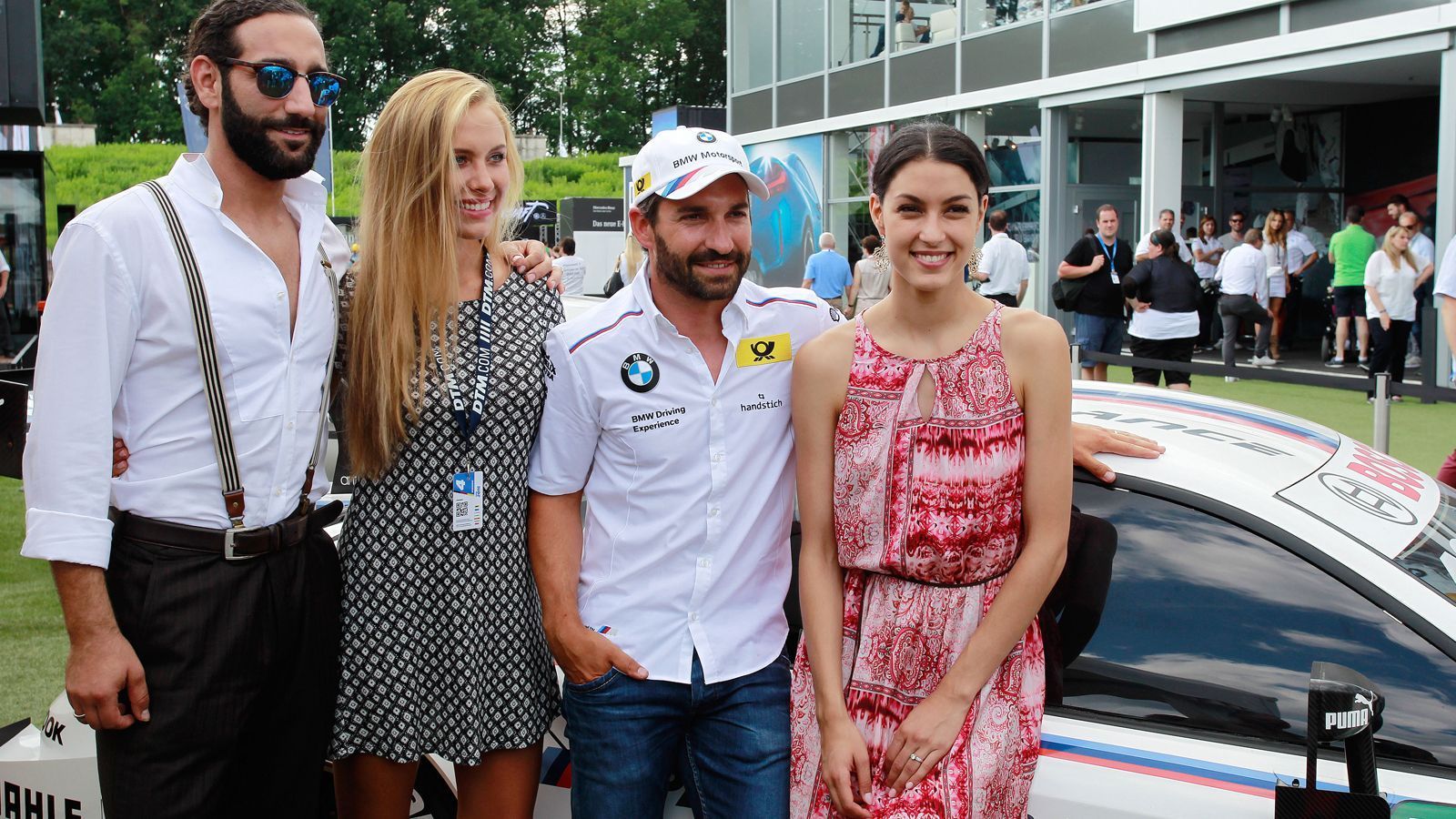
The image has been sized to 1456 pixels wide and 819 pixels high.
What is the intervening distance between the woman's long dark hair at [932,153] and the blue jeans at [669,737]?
3.09 feet

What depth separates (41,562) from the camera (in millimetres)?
7145

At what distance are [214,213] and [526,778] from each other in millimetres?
1229

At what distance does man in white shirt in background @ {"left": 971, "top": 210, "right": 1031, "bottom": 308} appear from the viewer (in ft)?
48.3

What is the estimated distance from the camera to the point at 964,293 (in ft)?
7.52

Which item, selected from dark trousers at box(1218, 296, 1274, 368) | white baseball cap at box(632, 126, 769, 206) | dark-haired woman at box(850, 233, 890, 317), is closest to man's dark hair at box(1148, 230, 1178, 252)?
dark trousers at box(1218, 296, 1274, 368)

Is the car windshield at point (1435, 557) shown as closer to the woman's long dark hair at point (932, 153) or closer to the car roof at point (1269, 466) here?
the car roof at point (1269, 466)

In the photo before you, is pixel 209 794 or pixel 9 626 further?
pixel 9 626

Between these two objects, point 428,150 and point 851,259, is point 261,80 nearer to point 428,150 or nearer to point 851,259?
point 428,150

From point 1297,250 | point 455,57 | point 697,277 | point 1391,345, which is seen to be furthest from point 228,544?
point 455,57

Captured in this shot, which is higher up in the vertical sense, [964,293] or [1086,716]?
[964,293]

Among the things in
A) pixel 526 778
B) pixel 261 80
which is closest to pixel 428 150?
pixel 261 80

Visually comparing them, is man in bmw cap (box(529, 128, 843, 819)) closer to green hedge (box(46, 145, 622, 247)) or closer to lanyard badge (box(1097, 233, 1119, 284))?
lanyard badge (box(1097, 233, 1119, 284))

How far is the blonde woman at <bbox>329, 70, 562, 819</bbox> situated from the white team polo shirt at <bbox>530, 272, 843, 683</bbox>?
125 mm

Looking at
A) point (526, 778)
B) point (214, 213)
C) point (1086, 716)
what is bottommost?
point (526, 778)
